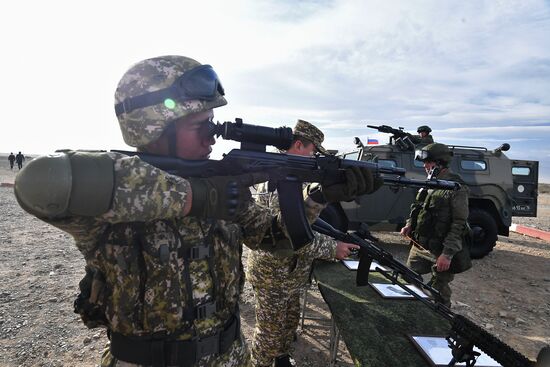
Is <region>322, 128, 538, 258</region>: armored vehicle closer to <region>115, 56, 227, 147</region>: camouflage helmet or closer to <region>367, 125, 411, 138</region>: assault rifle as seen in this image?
<region>367, 125, 411, 138</region>: assault rifle

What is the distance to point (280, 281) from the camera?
3.34 m

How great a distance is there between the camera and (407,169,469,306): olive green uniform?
4.27 meters

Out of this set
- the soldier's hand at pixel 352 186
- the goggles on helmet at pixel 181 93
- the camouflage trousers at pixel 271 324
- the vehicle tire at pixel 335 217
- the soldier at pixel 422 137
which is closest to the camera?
the goggles on helmet at pixel 181 93

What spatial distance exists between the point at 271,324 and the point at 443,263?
2321 mm

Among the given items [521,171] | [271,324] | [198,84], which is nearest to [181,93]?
[198,84]

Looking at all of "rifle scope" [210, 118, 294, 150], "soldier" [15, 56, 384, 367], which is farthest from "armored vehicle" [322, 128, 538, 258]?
"soldier" [15, 56, 384, 367]

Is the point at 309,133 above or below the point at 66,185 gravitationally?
above

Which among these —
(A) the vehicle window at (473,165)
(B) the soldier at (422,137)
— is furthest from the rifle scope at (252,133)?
(A) the vehicle window at (473,165)

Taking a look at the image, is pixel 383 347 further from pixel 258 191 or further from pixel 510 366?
pixel 258 191

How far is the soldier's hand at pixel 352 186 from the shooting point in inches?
85.0

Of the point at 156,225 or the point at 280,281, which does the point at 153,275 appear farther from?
the point at 280,281

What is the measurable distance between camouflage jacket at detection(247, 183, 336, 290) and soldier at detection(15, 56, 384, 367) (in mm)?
1450

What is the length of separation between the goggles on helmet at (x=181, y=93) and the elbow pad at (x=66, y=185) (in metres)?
0.54

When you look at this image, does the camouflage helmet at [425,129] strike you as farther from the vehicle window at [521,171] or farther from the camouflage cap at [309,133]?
the camouflage cap at [309,133]
